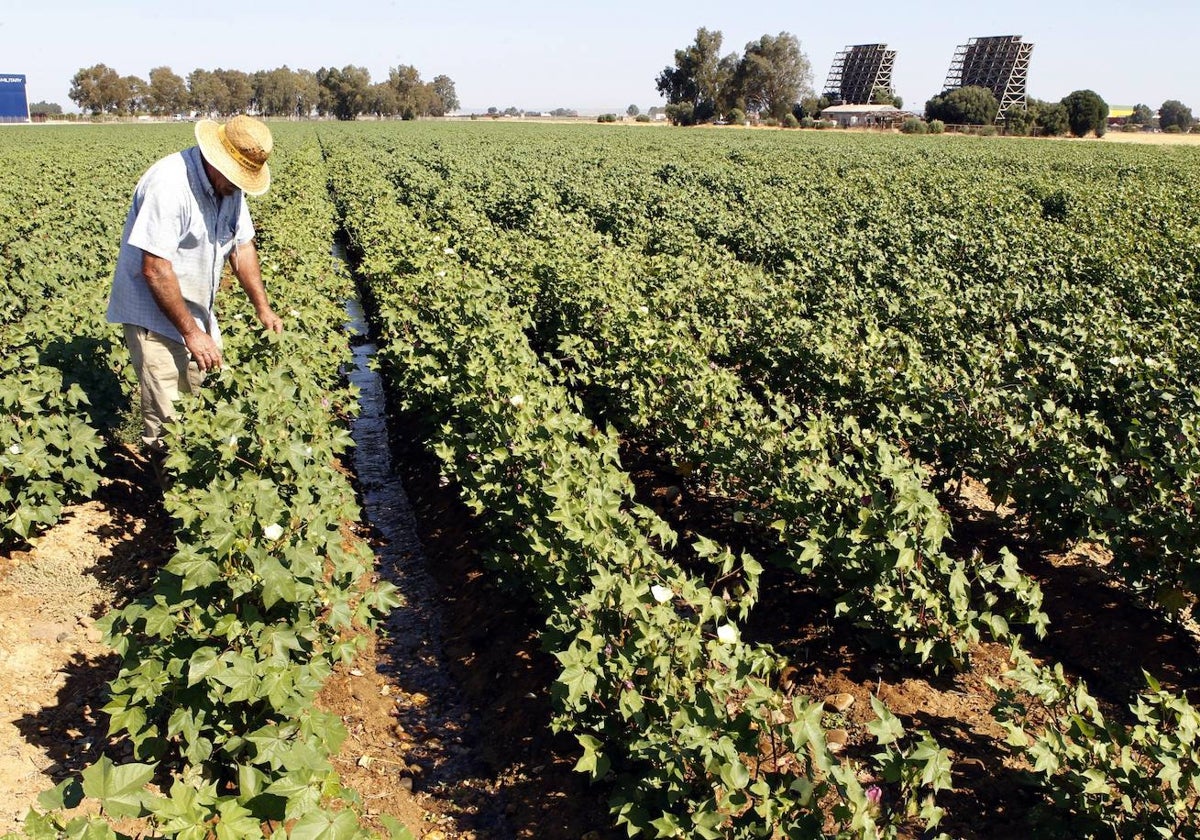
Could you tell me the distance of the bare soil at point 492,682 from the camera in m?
3.44

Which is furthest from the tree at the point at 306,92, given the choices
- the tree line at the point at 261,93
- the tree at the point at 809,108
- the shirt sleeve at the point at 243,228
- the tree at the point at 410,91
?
the shirt sleeve at the point at 243,228

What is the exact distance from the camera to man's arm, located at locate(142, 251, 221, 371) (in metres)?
4.44

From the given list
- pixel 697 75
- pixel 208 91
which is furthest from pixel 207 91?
pixel 697 75

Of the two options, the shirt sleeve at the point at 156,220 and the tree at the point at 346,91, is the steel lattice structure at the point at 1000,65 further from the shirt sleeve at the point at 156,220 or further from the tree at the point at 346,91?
the shirt sleeve at the point at 156,220

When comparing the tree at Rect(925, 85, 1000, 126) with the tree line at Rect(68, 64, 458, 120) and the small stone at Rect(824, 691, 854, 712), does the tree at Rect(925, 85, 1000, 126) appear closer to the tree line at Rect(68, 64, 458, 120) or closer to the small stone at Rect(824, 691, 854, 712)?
the tree line at Rect(68, 64, 458, 120)

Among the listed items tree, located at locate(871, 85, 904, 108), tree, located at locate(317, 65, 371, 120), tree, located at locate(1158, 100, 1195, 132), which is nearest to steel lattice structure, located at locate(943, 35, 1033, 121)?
tree, located at locate(871, 85, 904, 108)

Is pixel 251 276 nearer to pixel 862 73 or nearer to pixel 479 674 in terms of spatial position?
pixel 479 674

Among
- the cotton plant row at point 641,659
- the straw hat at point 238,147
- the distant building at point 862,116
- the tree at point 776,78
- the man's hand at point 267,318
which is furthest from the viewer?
the tree at point 776,78

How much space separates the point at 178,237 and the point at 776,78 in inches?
3959

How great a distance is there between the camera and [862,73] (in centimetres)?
10894

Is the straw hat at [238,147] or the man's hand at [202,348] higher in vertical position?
the straw hat at [238,147]

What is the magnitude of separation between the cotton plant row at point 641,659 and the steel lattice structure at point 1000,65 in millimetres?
99652

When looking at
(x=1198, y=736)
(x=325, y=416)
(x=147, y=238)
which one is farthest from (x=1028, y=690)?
(x=147, y=238)

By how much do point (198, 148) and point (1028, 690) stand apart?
4.65m
